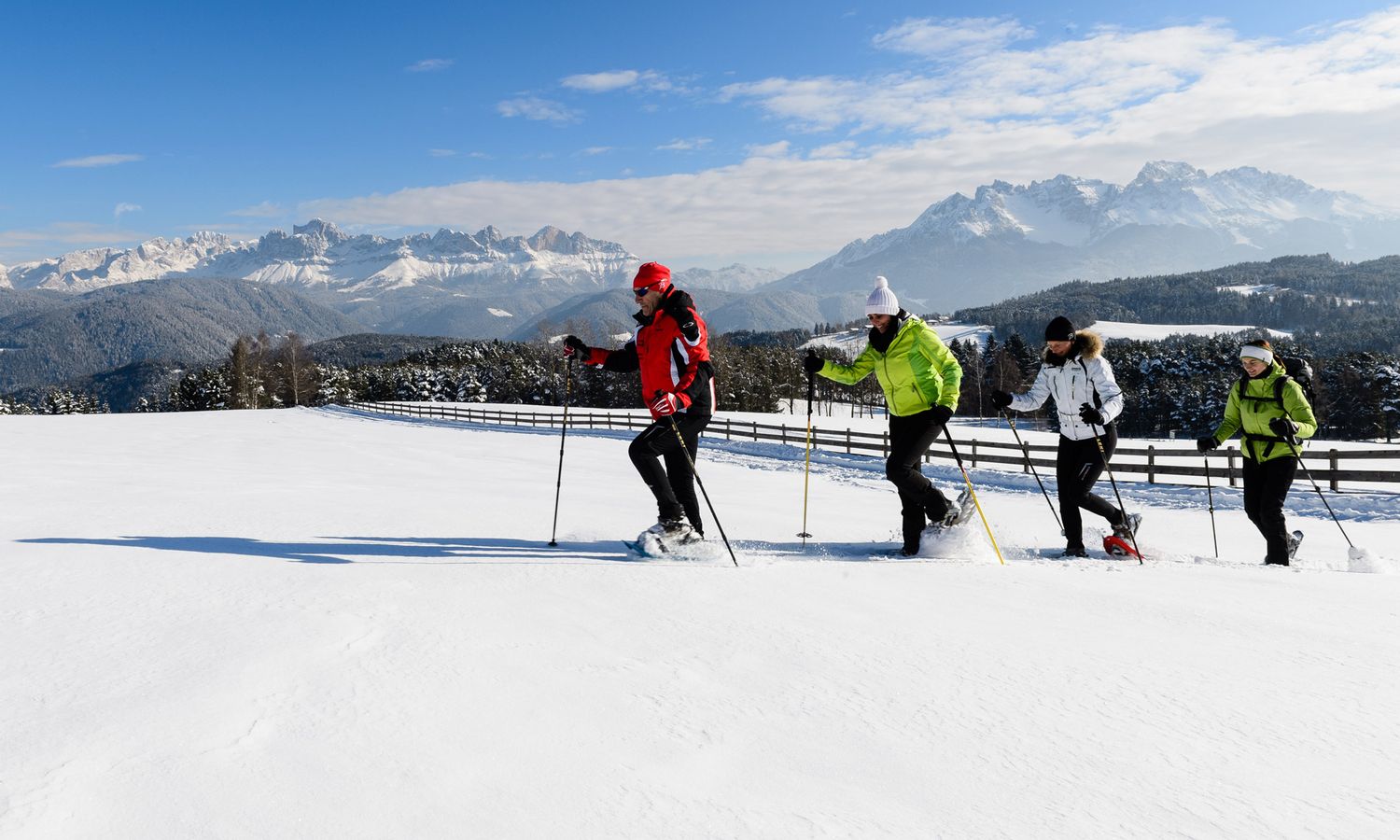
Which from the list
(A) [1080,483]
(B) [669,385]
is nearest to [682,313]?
(B) [669,385]

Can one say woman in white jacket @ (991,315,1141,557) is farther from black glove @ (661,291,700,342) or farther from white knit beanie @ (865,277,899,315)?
black glove @ (661,291,700,342)

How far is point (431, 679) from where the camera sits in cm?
278

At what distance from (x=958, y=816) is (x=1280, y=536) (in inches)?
232

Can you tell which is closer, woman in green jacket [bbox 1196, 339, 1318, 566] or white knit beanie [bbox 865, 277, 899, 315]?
white knit beanie [bbox 865, 277, 899, 315]

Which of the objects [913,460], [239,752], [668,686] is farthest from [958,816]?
[913,460]

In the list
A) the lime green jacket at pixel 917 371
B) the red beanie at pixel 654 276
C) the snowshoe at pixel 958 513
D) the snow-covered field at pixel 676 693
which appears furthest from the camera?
the snowshoe at pixel 958 513

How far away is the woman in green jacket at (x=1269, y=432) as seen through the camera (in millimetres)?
6094

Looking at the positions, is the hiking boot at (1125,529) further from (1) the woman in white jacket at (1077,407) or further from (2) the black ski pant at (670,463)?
(2) the black ski pant at (670,463)

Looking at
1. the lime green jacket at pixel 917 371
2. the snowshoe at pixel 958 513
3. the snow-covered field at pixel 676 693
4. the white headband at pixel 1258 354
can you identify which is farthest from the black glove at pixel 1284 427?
the lime green jacket at pixel 917 371

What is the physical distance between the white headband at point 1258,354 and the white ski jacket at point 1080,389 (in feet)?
4.10

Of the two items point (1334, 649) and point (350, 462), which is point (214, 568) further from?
point (350, 462)

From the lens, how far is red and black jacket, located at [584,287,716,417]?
17.4 feet

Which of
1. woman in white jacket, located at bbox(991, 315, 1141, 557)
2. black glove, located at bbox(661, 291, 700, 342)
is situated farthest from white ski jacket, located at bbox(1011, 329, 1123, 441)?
black glove, located at bbox(661, 291, 700, 342)

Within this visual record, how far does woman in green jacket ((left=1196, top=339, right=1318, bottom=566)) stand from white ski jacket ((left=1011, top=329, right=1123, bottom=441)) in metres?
1.09
